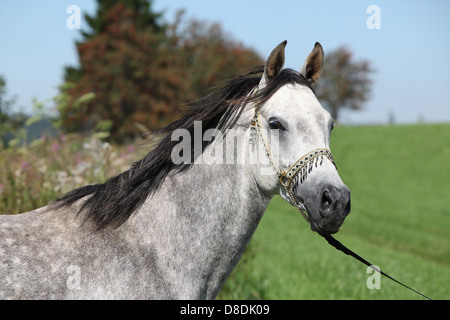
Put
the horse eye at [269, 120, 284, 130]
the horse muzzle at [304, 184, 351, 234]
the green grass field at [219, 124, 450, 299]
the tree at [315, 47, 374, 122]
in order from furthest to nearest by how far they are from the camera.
→ the tree at [315, 47, 374, 122]
the green grass field at [219, 124, 450, 299]
the horse eye at [269, 120, 284, 130]
the horse muzzle at [304, 184, 351, 234]

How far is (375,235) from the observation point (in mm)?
18219

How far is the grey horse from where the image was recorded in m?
2.72

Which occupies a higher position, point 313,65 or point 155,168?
point 313,65

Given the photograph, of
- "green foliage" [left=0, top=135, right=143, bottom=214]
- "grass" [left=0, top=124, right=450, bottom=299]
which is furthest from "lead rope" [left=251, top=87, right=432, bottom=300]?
"green foliage" [left=0, top=135, right=143, bottom=214]

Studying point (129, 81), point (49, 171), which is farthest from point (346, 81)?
point (49, 171)

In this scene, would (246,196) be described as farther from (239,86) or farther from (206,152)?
(239,86)

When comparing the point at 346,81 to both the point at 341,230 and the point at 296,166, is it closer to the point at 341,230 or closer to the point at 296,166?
the point at 341,230

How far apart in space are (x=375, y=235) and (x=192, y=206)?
17.0 meters

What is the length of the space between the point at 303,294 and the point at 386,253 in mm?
7409

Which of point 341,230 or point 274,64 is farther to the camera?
point 341,230

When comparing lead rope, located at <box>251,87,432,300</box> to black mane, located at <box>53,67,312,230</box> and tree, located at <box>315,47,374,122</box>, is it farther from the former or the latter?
tree, located at <box>315,47,374,122</box>

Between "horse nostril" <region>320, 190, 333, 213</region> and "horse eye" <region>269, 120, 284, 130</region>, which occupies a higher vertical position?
"horse eye" <region>269, 120, 284, 130</region>

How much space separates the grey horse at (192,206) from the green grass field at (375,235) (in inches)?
23.5

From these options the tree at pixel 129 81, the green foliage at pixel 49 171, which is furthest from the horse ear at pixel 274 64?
the tree at pixel 129 81
